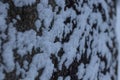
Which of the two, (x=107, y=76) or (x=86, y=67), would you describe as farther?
(x=107, y=76)

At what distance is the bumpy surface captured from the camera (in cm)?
98

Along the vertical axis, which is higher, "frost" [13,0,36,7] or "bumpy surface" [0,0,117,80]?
"frost" [13,0,36,7]

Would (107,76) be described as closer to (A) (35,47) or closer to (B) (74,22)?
(B) (74,22)

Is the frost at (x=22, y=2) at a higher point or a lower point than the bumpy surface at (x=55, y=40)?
higher

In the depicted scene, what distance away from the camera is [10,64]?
967mm

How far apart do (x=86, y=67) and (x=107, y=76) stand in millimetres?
183

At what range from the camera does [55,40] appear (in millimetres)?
1114

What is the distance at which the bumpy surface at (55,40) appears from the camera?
0.98 metres

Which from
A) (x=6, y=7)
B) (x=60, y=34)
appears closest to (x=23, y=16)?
(x=6, y=7)

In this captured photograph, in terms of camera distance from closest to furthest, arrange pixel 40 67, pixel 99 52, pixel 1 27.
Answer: pixel 1 27
pixel 40 67
pixel 99 52

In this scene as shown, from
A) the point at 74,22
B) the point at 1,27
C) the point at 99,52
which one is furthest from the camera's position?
the point at 99,52

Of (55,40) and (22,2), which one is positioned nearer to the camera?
(22,2)

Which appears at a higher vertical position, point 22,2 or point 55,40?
point 22,2

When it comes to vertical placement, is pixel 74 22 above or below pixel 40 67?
above
